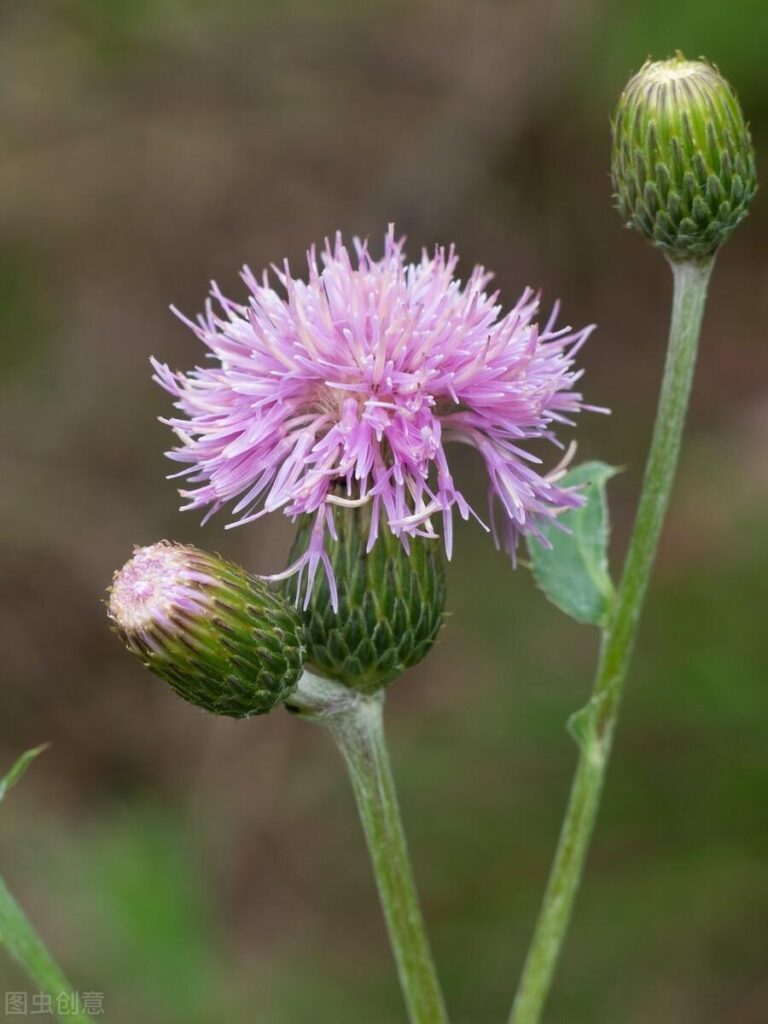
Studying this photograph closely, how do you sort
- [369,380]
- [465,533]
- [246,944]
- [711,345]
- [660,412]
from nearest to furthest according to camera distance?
[369,380] → [660,412] → [246,944] → [465,533] → [711,345]

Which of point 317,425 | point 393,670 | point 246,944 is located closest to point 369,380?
point 317,425

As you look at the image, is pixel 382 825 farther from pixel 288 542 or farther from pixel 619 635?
pixel 288 542

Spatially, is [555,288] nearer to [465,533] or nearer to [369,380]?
[465,533]

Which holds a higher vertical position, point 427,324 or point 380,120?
point 380,120

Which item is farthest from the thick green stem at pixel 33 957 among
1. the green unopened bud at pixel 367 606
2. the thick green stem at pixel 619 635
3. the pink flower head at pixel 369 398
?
the thick green stem at pixel 619 635

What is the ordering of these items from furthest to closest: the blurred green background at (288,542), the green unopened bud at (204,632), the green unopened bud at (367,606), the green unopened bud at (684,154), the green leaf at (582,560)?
1. the blurred green background at (288,542)
2. the green leaf at (582,560)
3. the green unopened bud at (684,154)
4. the green unopened bud at (367,606)
5. the green unopened bud at (204,632)

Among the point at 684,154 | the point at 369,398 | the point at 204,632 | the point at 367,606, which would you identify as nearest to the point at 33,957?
the point at 204,632

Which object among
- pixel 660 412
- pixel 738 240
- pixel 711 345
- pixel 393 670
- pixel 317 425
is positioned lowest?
pixel 393 670

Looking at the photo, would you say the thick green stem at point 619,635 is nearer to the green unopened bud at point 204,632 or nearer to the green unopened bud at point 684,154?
the green unopened bud at point 684,154
